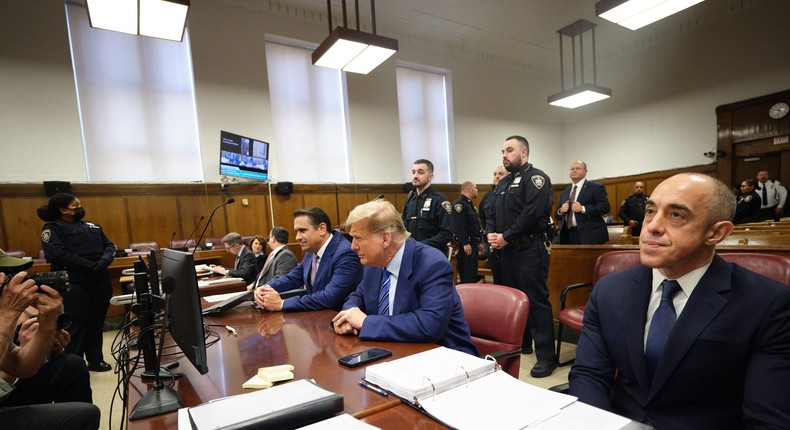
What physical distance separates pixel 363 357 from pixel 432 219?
8.77 ft

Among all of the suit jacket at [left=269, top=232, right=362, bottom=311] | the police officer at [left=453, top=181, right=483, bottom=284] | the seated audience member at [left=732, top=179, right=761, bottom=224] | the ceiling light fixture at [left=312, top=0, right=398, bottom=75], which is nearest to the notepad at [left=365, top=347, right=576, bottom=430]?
the suit jacket at [left=269, top=232, right=362, bottom=311]

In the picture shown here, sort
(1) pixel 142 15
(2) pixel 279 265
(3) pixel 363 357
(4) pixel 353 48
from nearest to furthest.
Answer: (3) pixel 363 357, (2) pixel 279 265, (1) pixel 142 15, (4) pixel 353 48

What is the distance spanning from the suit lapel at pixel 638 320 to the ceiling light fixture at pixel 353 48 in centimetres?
412

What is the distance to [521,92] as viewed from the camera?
9.73 metres

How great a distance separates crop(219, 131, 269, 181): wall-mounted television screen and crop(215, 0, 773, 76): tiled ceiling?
7.38 feet

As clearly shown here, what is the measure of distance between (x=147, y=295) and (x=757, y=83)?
10.2 meters

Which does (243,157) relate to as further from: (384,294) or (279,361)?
(279,361)

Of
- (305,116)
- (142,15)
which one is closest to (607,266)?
(142,15)

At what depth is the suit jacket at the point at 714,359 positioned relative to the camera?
2.88 feet

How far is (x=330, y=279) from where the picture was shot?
7.47 feet

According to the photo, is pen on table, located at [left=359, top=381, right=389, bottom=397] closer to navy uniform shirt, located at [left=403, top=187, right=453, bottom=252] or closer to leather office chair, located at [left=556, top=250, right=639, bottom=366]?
leather office chair, located at [left=556, top=250, right=639, bottom=366]

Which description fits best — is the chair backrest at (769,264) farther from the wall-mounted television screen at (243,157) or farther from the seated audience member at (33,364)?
the wall-mounted television screen at (243,157)

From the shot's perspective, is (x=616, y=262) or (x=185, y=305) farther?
(x=616, y=262)

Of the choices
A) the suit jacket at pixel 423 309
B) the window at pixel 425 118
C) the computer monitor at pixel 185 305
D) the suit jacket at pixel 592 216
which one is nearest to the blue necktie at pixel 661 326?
the suit jacket at pixel 423 309
